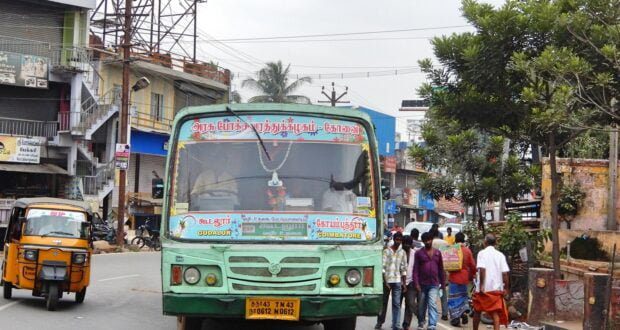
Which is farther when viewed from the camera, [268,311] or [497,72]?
[497,72]

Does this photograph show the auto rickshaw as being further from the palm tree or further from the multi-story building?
the palm tree

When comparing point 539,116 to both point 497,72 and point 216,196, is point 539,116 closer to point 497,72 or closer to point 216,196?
point 497,72

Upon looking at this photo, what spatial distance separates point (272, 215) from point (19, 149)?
2700 centimetres

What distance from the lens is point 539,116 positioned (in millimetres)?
10969

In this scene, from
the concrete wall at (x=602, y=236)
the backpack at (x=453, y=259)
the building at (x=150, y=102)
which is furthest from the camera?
the building at (x=150, y=102)

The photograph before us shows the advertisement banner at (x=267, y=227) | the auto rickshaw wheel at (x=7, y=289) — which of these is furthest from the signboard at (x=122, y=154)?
the advertisement banner at (x=267, y=227)

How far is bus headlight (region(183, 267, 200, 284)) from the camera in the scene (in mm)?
8375

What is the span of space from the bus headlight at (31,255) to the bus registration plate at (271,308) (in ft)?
21.3

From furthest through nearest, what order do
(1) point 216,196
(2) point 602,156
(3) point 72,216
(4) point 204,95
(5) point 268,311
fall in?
1. (4) point 204,95
2. (2) point 602,156
3. (3) point 72,216
4. (1) point 216,196
5. (5) point 268,311

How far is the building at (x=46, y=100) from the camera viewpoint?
33.2m

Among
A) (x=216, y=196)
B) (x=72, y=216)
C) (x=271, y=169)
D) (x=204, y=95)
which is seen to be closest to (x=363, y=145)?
(x=271, y=169)

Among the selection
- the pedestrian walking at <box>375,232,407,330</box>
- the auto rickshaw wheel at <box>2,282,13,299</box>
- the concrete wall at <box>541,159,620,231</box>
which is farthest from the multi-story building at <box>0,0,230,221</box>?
the pedestrian walking at <box>375,232,407,330</box>

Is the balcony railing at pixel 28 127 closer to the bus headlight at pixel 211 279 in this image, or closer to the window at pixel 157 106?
the window at pixel 157 106

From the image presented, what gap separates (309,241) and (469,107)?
23.4ft
